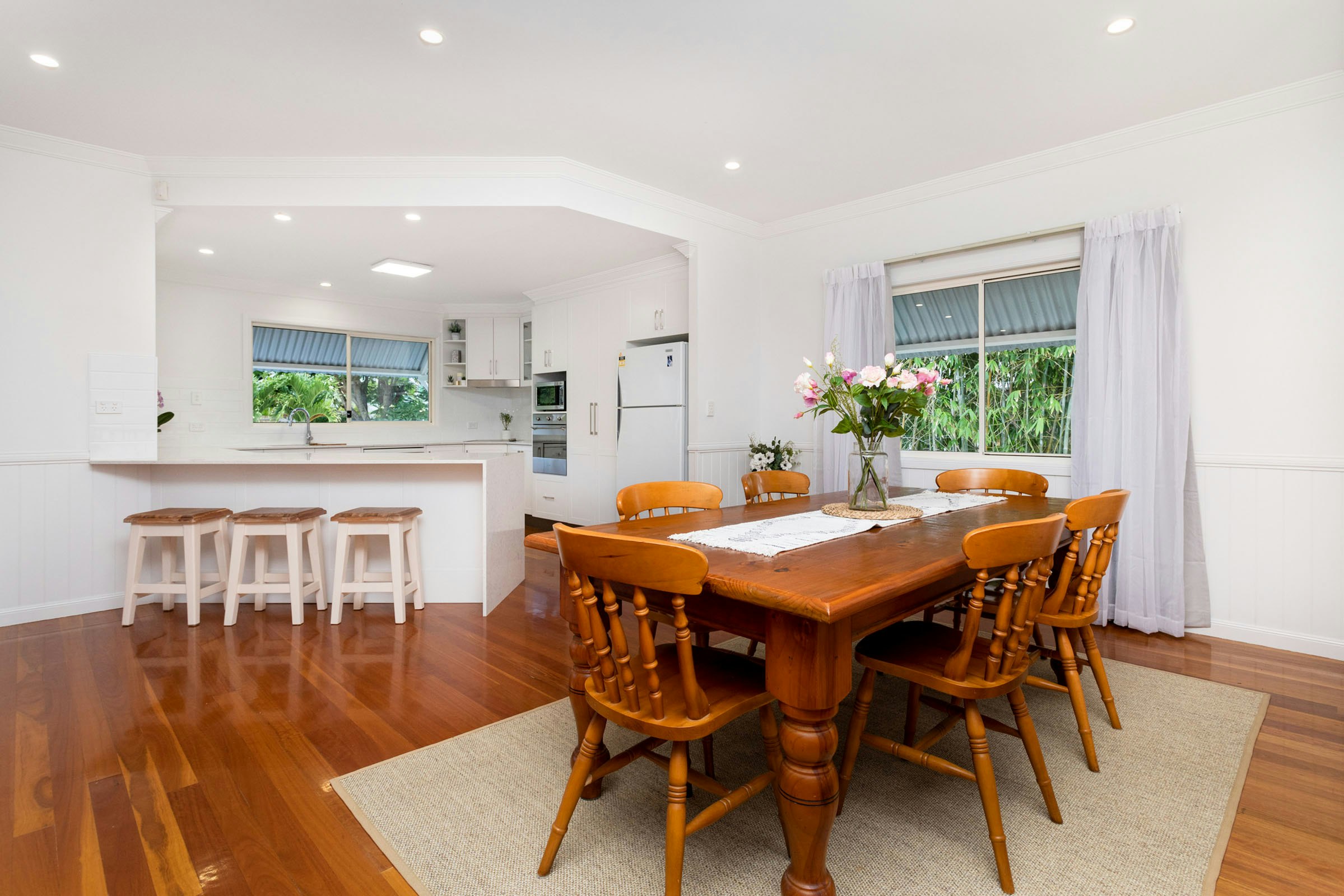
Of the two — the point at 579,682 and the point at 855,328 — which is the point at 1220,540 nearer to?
the point at 855,328

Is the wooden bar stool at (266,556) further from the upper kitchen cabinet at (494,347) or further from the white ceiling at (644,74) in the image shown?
the upper kitchen cabinet at (494,347)

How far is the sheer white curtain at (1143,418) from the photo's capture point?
323 cm

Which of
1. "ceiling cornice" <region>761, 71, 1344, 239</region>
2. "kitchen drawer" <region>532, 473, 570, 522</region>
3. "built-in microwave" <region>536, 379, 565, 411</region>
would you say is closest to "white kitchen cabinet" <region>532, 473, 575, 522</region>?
"kitchen drawer" <region>532, 473, 570, 522</region>

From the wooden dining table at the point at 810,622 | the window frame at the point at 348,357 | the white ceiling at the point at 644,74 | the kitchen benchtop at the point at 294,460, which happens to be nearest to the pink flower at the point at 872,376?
the wooden dining table at the point at 810,622

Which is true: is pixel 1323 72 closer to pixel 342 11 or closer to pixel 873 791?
pixel 873 791

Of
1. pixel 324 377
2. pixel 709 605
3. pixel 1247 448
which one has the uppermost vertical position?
pixel 324 377

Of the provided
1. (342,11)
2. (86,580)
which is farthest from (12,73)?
(86,580)

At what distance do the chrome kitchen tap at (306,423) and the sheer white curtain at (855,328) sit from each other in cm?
480

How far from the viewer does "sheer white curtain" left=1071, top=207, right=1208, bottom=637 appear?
3230 mm

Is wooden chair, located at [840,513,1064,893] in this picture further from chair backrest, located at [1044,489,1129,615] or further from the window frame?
the window frame

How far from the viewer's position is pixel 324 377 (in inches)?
259

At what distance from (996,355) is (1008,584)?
302 centimetres

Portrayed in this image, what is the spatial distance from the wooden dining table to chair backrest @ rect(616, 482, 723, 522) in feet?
1.75

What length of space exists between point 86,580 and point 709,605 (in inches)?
157
